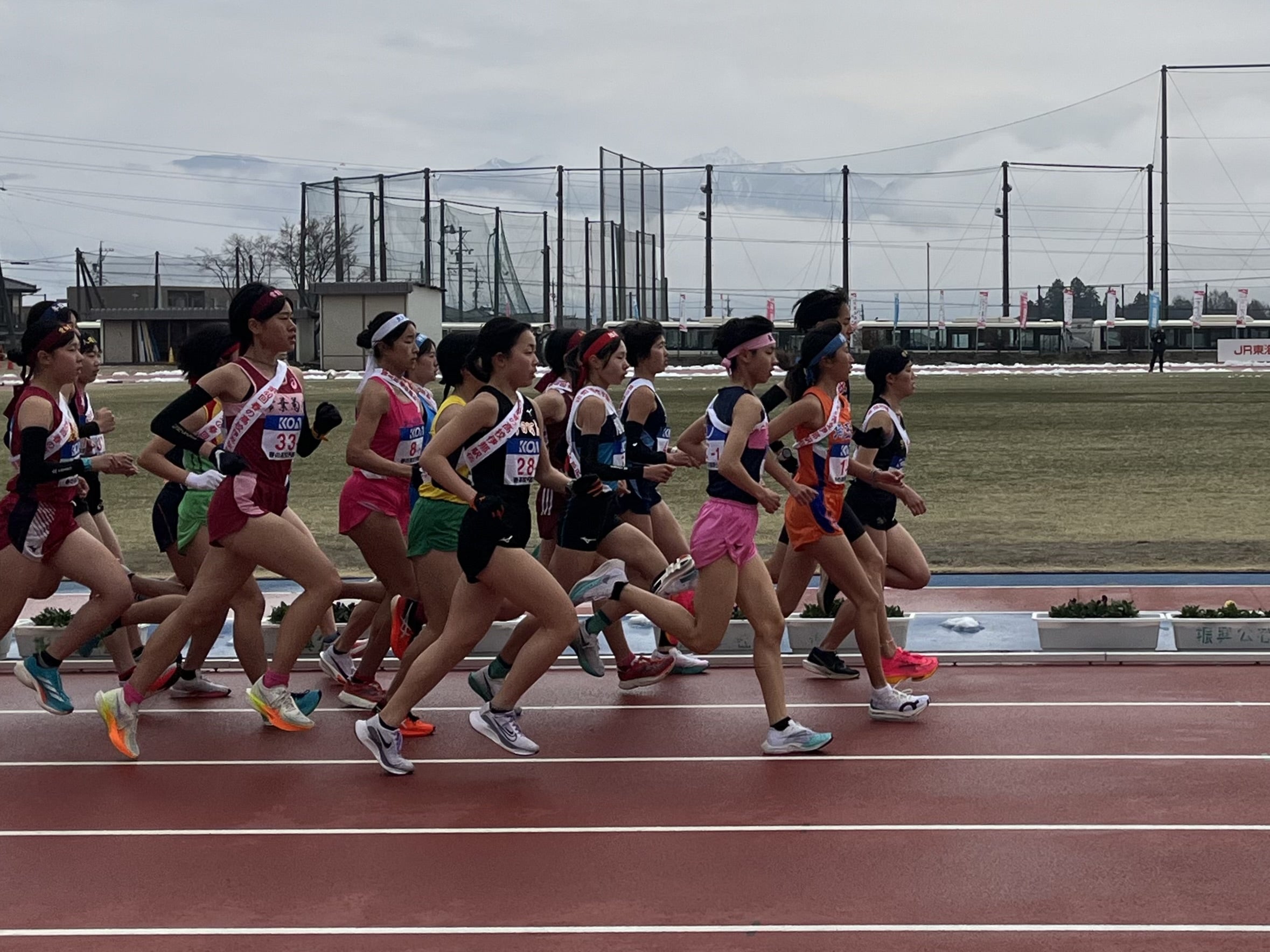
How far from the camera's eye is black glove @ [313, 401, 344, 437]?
7199mm

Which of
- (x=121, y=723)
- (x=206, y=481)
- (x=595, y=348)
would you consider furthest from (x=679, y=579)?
(x=121, y=723)

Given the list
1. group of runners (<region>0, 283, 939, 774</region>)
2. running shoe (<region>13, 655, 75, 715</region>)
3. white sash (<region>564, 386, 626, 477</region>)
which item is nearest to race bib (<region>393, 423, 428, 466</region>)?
group of runners (<region>0, 283, 939, 774</region>)

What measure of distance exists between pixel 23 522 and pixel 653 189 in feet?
236

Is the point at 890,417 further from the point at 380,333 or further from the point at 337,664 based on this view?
the point at 337,664

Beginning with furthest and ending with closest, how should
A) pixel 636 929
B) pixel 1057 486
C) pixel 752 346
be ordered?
pixel 1057 486 → pixel 752 346 → pixel 636 929

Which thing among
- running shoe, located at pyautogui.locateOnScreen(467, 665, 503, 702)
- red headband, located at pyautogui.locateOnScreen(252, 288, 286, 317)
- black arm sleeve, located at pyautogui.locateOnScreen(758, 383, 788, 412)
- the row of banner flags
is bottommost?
running shoe, located at pyautogui.locateOnScreen(467, 665, 503, 702)

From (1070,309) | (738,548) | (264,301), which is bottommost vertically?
(738,548)

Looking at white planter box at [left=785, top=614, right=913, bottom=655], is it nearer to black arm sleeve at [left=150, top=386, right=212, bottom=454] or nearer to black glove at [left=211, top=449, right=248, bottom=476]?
black glove at [left=211, top=449, right=248, bottom=476]

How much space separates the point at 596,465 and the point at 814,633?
2087 millimetres

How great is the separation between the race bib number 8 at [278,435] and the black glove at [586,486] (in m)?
1.19

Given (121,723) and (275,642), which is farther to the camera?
(275,642)

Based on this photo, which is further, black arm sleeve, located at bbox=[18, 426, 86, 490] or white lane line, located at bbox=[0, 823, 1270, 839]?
black arm sleeve, located at bbox=[18, 426, 86, 490]

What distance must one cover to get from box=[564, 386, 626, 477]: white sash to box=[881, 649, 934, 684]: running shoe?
1.60 metres

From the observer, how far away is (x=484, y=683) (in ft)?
24.5
